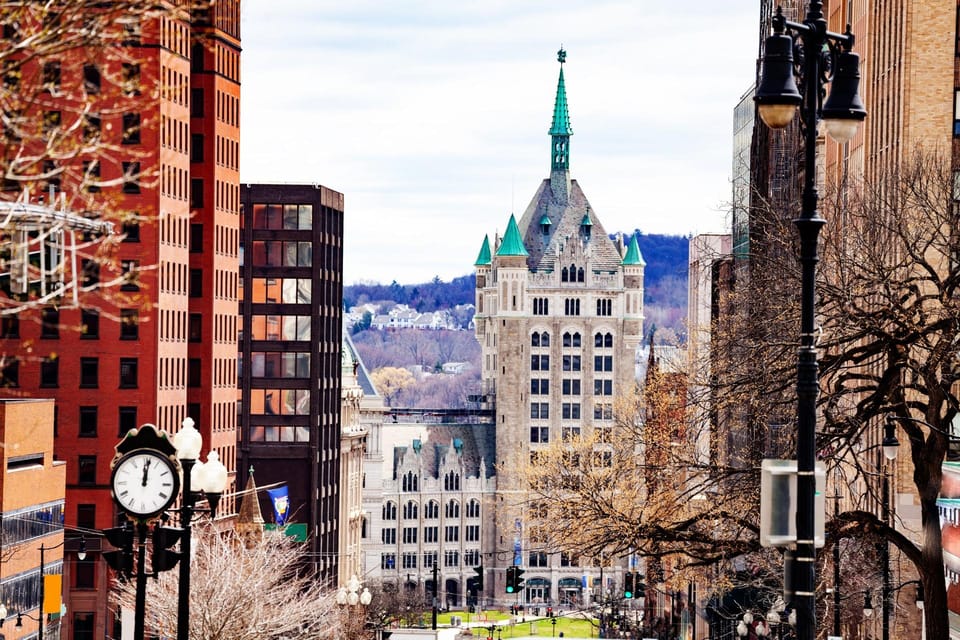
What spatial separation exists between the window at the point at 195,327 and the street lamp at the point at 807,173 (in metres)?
86.8

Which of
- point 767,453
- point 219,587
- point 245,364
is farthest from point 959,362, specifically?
point 245,364

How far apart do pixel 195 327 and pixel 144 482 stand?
77063mm

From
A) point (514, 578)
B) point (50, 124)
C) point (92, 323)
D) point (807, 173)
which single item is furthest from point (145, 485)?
point (92, 323)

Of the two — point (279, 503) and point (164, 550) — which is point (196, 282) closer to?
point (279, 503)

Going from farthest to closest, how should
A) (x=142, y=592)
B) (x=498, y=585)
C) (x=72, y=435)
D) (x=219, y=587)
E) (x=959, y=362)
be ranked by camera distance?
(x=498, y=585)
(x=72, y=435)
(x=219, y=587)
(x=959, y=362)
(x=142, y=592)

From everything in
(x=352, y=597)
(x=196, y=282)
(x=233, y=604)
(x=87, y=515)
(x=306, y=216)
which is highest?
(x=306, y=216)

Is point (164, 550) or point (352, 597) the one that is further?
point (352, 597)

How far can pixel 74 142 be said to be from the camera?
12.7 m

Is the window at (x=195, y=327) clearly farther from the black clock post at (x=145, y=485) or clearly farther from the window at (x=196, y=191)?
the black clock post at (x=145, y=485)

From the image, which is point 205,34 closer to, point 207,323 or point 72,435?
point 72,435

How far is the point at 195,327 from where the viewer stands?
103875 mm

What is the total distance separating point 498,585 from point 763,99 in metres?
182

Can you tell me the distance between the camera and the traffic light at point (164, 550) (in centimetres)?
2664

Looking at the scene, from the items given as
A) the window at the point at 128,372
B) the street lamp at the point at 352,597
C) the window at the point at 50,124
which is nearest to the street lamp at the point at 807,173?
the window at the point at 50,124
